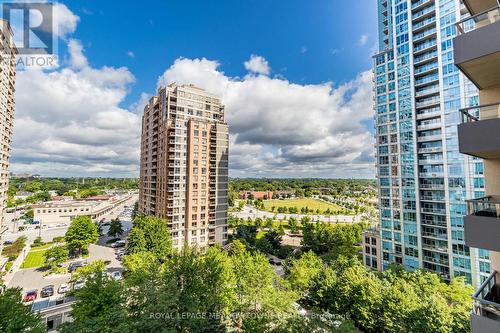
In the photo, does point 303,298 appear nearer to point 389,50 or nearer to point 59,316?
point 59,316

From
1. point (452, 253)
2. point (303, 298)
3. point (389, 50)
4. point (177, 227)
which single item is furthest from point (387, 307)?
point (389, 50)

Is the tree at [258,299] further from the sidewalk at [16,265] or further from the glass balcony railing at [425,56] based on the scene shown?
the glass balcony railing at [425,56]

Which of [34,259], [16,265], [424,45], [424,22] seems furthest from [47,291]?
[424,22]

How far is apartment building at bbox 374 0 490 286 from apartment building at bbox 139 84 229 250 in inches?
846

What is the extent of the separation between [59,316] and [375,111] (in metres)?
37.3

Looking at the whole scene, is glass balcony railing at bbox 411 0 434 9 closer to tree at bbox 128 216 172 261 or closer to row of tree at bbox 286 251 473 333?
row of tree at bbox 286 251 473 333

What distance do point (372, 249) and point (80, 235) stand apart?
3952 centimetres

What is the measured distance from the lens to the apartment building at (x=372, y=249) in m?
29.3

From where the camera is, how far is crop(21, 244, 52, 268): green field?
32.2 meters

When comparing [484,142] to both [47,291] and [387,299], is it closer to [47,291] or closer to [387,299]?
[387,299]

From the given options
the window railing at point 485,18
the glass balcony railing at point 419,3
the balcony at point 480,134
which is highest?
the glass balcony railing at point 419,3

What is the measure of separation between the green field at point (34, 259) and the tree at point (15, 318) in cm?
2835

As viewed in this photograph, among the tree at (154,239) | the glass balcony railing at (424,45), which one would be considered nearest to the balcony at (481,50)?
the glass balcony railing at (424,45)

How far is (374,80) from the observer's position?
101ft
